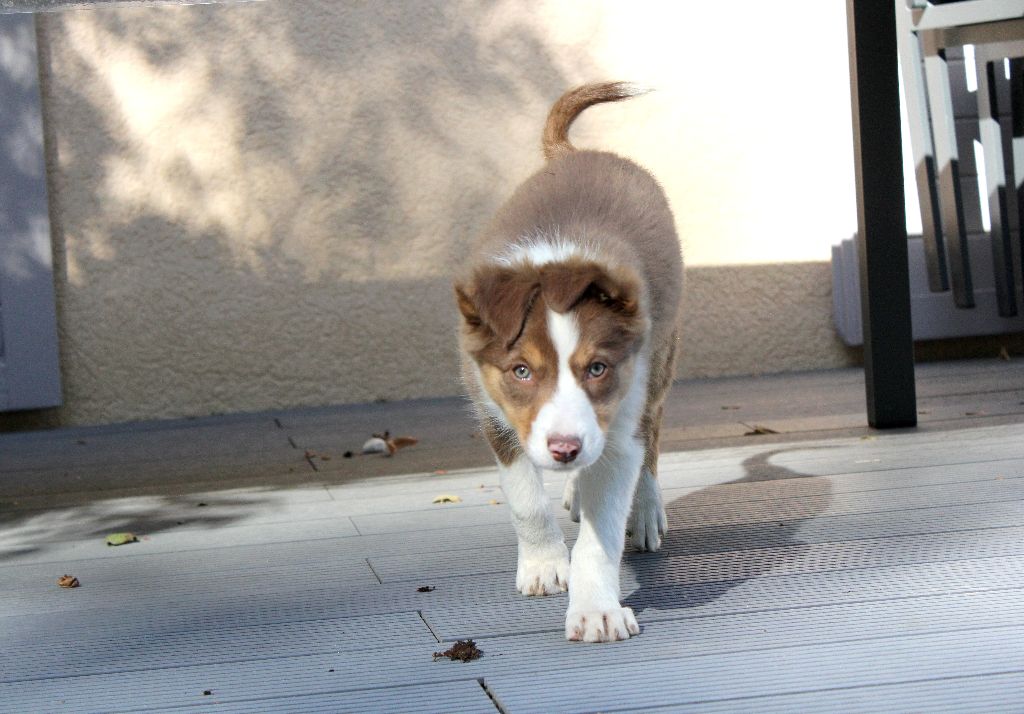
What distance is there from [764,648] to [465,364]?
3.47ft

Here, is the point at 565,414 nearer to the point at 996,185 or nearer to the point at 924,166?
the point at 924,166

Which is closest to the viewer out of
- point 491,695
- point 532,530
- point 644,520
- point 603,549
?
A: point 491,695

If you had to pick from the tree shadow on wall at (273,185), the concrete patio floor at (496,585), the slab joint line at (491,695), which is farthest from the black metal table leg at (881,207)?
the slab joint line at (491,695)

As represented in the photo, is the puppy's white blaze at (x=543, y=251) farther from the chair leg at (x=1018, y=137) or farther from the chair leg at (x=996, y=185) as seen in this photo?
the chair leg at (x=1018, y=137)

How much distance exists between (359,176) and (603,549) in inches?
187

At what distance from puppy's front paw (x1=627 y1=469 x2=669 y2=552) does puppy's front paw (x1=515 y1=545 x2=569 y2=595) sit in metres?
0.39

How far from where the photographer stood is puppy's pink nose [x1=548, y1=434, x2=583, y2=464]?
2.40 meters

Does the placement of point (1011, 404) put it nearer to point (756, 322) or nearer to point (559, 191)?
point (756, 322)

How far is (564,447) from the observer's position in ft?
7.88

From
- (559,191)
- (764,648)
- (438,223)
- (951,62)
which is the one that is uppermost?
(951,62)

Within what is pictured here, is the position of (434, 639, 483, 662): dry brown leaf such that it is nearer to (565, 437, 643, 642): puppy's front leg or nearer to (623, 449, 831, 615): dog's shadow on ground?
(565, 437, 643, 642): puppy's front leg

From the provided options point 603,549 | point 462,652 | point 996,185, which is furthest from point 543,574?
point 996,185

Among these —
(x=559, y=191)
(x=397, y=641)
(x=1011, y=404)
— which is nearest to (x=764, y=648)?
(x=397, y=641)

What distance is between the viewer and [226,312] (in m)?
6.96
